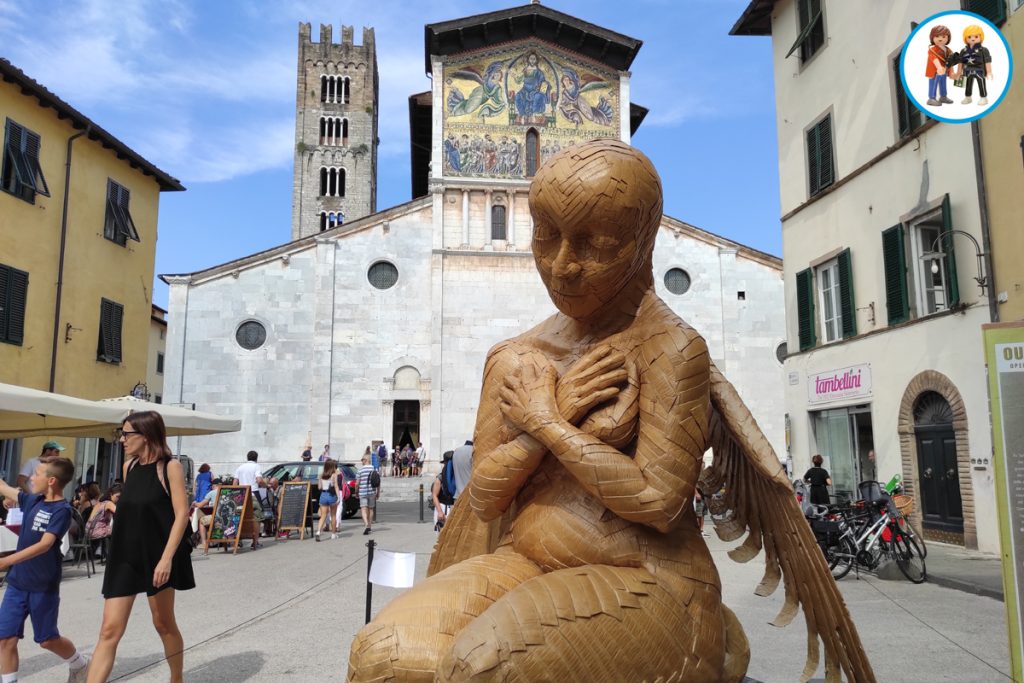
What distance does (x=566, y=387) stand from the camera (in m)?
2.17

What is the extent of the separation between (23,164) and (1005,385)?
1900 centimetres

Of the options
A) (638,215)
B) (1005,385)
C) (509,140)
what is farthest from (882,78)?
(509,140)

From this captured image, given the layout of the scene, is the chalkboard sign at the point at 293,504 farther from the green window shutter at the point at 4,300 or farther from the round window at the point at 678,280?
the round window at the point at 678,280

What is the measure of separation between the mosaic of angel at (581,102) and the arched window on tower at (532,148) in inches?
55.5

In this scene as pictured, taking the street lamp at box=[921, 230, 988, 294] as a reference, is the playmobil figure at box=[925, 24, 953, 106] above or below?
above

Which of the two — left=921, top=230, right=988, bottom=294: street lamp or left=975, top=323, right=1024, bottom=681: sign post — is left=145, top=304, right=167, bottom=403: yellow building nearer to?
left=921, top=230, right=988, bottom=294: street lamp

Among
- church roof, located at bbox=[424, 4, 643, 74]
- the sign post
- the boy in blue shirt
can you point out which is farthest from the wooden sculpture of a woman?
church roof, located at bbox=[424, 4, 643, 74]

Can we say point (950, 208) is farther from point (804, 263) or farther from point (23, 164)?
point (23, 164)

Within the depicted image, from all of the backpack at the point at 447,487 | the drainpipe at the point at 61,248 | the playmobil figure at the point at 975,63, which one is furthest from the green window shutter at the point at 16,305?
the playmobil figure at the point at 975,63

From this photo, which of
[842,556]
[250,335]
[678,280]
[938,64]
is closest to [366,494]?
[842,556]

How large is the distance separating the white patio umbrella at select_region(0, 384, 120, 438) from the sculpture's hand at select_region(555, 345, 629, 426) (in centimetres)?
854

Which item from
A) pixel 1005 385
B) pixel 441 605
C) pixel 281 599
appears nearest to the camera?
pixel 441 605

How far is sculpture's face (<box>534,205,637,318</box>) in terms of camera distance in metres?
2.09

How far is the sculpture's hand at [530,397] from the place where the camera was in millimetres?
2064
